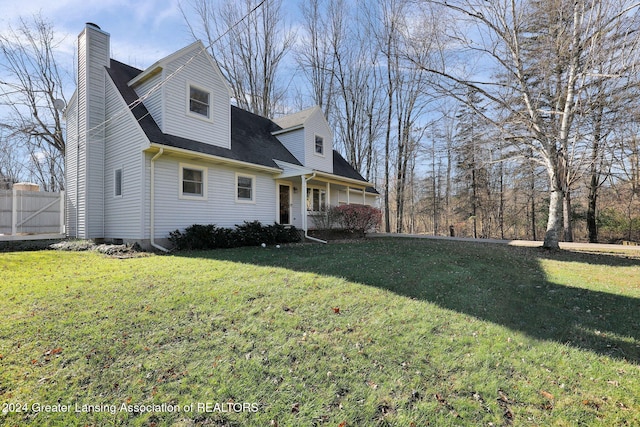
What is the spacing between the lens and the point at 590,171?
12297 millimetres

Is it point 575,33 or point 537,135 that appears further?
point 537,135

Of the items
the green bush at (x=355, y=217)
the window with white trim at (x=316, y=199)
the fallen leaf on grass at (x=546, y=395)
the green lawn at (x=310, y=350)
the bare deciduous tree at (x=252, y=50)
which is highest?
the bare deciduous tree at (x=252, y=50)

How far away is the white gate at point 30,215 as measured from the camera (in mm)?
9672

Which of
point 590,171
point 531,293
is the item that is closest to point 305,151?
point 531,293

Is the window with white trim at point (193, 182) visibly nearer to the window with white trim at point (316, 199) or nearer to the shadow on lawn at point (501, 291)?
the shadow on lawn at point (501, 291)

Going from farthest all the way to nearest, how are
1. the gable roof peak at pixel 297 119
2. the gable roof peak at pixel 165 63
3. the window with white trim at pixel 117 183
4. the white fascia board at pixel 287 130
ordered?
the gable roof peak at pixel 297 119
the white fascia board at pixel 287 130
the window with white trim at pixel 117 183
the gable roof peak at pixel 165 63

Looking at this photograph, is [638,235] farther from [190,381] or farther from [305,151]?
[190,381]

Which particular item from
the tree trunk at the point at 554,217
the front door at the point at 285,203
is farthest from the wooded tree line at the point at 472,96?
the front door at the point at 285,203

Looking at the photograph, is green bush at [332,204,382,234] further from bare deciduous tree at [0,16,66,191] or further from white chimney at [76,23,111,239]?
bare deciduous tree at [0,16,66,191]

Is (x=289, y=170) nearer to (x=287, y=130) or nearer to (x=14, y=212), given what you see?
(x=287, y=130)

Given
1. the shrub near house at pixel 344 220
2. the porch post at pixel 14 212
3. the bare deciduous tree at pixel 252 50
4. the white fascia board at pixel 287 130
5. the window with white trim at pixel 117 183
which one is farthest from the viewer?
the bare deciduous tree at pixel 252 50

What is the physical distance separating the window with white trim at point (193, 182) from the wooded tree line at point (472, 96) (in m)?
3.86

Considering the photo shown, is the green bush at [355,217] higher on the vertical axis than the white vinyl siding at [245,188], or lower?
lower

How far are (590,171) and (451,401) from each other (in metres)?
14.6
